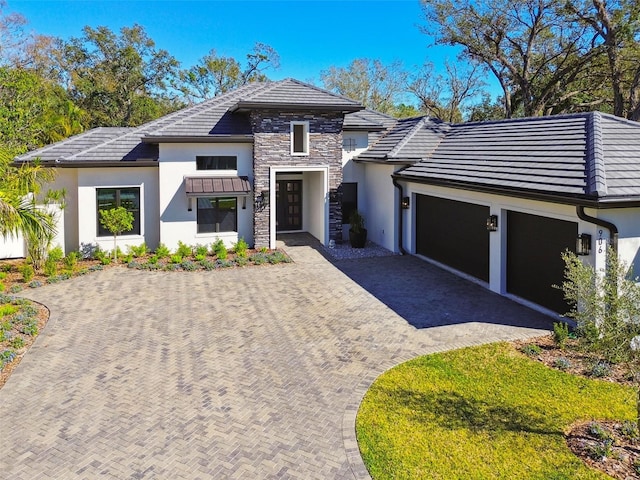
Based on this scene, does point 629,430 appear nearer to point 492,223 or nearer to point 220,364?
point 220,364

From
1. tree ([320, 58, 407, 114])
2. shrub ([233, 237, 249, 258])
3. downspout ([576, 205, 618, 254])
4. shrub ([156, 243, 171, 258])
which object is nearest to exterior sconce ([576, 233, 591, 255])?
downspout ([576, 205, 618, 254])

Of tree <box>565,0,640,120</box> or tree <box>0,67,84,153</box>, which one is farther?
tree <box>565,0,640,120</box>

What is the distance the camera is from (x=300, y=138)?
2130cm

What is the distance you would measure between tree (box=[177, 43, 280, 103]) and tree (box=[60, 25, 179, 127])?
10.3ft

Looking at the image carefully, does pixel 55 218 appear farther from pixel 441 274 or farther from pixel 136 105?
pixel 136 105

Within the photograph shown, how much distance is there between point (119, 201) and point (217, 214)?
13.4ft

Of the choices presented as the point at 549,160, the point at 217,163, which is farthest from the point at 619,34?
the point at 217,163

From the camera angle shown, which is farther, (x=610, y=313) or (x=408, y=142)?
(x=408, y=142)

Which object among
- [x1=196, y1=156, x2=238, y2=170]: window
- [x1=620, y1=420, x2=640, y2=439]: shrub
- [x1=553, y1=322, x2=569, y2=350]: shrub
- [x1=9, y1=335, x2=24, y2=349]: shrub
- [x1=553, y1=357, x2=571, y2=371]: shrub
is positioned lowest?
[x1=620, y1=420, x2=640, y2=439]: shrub

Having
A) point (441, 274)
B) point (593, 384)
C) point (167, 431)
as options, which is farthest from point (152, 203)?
point (593, 384)

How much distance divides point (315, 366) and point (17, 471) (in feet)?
17.4

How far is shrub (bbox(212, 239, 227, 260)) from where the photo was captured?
19.7 meters

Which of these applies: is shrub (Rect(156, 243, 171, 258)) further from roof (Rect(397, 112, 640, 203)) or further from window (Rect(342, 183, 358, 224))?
roof (Rect(397, 112, 640, 203))

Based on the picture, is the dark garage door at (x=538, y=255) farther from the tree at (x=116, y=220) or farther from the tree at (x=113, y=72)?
the tree at (x=113, y=72)
